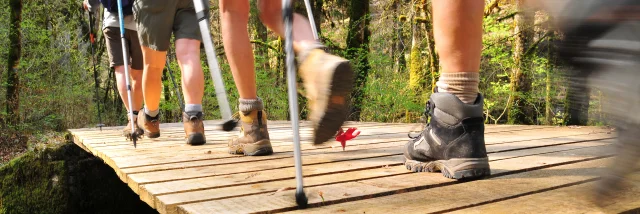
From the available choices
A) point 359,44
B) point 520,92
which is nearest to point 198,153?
point 520,92

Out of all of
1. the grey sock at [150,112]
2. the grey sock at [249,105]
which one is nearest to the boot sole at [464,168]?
the grey sock at [249,105]

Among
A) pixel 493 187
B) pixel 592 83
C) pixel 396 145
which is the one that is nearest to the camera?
pixel 592 83

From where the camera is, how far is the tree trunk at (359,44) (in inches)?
364

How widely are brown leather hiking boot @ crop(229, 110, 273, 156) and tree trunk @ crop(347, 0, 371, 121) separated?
21.5 feet

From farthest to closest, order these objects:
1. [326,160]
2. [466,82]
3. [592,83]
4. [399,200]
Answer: [326,160]
[466,82]
[399,200]
[592,83]

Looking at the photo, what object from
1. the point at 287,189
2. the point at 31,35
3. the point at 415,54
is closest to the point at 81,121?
the point at 31,35

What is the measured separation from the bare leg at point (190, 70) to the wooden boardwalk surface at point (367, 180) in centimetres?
37

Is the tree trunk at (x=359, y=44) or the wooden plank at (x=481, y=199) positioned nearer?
the wooden plank at (x=481, y=199)

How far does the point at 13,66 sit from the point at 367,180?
1024cm

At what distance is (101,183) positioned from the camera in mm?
4480

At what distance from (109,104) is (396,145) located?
10501 millimetres

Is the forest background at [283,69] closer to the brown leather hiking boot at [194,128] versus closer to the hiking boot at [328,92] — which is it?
the brown leather hiking boot at [194,128]

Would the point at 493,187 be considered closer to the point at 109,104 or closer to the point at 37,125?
the point at 37,125

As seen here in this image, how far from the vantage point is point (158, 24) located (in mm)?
3410
